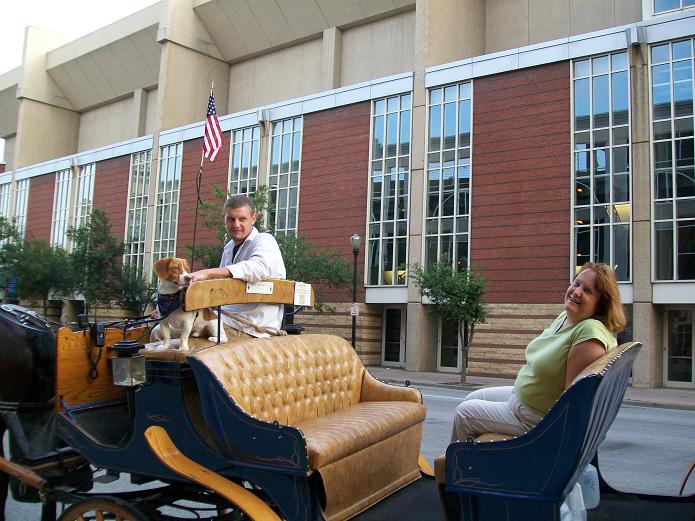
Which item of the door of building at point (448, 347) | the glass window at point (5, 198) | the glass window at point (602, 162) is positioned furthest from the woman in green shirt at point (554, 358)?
the glass window at point (5, 198)

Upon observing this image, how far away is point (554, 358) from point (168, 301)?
229cm

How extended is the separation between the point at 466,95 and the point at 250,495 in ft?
84.4

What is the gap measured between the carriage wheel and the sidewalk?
15784mm

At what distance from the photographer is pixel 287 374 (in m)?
4.08

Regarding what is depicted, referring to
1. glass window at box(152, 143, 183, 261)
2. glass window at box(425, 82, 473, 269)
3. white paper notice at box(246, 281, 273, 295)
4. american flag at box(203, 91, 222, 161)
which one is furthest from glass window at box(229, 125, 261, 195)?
white paper notice at box(246, 281, 273, 295)

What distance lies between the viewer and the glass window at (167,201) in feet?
125

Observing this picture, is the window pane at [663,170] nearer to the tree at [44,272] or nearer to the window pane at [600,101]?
the window pane at [600,101]

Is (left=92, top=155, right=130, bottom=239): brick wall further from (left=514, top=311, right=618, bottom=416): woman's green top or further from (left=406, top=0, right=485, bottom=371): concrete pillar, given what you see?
(left=514, top=311, right=618, bottom=416): woman's green top

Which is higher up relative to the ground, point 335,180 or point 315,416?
point 335,180

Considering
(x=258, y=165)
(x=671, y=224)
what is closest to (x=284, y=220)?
(x=258, y=165)

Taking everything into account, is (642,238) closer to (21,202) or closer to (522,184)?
(522,184)

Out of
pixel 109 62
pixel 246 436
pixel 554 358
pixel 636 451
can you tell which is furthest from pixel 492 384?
pixel 109 62

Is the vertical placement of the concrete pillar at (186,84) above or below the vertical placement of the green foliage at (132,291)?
above

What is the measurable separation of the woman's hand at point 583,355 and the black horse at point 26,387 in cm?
306
